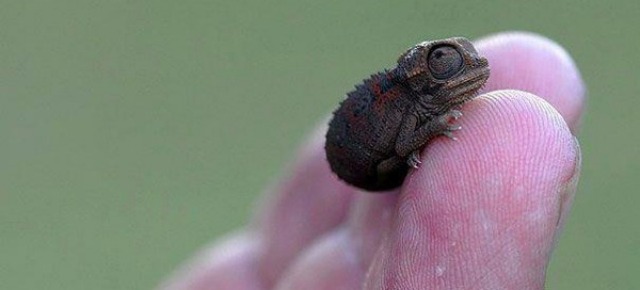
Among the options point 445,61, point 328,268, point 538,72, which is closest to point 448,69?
point 445,61

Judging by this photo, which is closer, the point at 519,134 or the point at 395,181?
the point at 519,134

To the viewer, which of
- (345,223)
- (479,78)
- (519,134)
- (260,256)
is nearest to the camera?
(519,134)

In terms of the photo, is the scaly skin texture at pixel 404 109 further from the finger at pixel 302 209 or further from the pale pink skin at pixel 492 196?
the finger at pixel 302 209

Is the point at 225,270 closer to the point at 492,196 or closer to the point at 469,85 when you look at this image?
the point at 469,85

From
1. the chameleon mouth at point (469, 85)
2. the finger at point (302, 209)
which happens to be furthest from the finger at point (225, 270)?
the chameleon mouth at point (469, 85)

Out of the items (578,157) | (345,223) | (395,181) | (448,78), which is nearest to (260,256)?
(345,223)

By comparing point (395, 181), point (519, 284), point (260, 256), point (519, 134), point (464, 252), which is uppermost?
point (260, 256)

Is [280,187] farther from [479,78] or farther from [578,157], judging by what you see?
[578,157]
